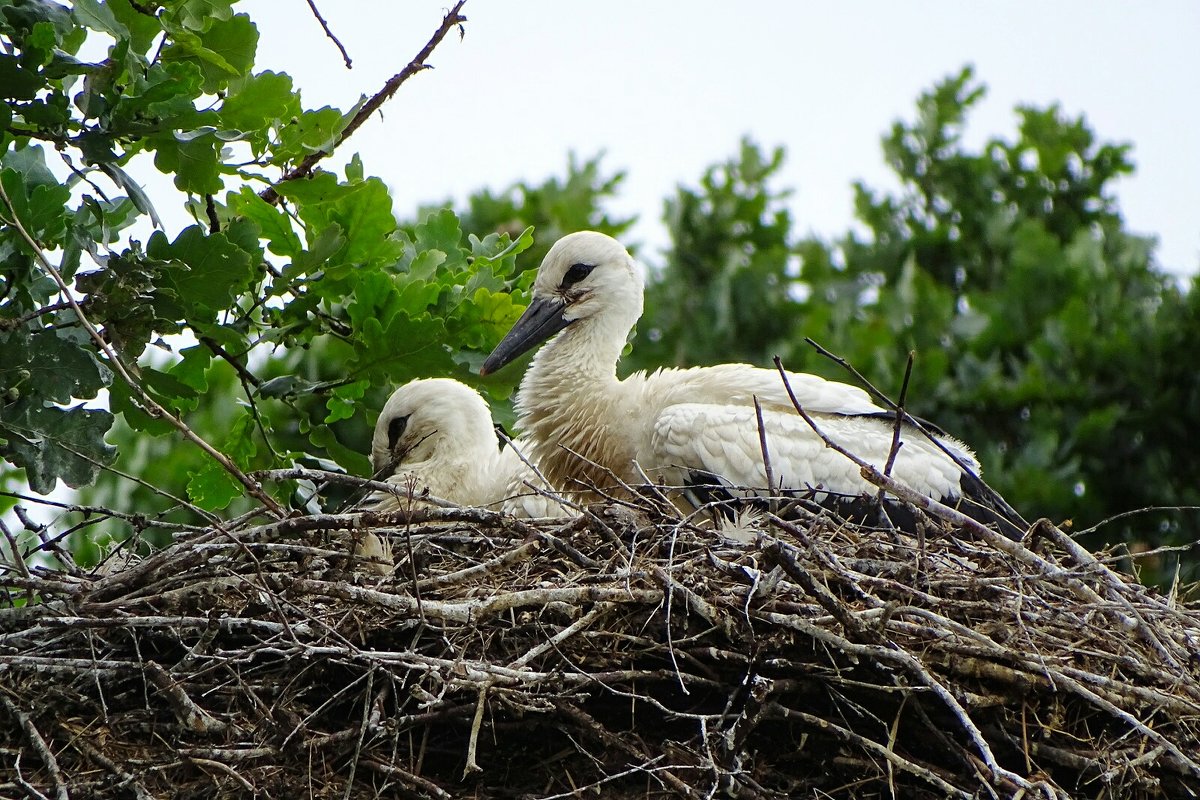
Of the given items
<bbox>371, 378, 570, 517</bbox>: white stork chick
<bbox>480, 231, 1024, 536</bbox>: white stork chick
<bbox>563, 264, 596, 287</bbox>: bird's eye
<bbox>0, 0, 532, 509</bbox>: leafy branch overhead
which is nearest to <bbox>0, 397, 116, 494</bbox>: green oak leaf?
<bbox>0, 0, 532, 509</bbox>: leafy branch overhead

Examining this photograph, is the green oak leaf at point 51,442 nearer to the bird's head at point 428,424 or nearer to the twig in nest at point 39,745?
the twig in nest at point 39,745

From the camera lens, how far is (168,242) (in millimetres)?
3197

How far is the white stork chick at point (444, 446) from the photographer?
189 inches

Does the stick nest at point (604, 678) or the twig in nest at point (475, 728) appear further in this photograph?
the stick nest at point (604, 678)

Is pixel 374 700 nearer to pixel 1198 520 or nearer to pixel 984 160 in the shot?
pixel 1198 520

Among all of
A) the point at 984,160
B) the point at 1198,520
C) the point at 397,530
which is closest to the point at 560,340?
Result: the point at 397,530

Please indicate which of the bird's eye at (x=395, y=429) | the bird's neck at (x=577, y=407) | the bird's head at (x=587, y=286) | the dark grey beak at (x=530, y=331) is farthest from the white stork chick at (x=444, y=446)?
the bird's head at (x=587, y=286)

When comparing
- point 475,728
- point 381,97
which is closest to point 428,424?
point 381,97

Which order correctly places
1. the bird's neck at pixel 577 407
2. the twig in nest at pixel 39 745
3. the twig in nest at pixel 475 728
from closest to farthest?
the twig in nest at pixel 475 728 → the twig in nest at pixel 39 745 → the bird's neck at pixel 577 407

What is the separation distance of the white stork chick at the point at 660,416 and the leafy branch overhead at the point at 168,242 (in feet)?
2.55

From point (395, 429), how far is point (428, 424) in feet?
0.42

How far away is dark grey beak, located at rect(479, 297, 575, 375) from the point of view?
461 centimetres

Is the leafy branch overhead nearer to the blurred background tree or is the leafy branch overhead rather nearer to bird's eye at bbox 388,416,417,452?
the blurred background tree

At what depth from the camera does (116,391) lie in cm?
347
